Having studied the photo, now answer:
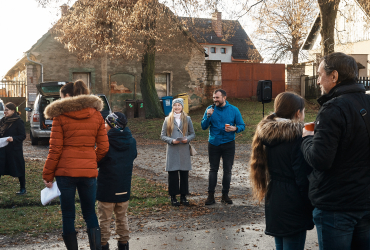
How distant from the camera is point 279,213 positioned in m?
3.25

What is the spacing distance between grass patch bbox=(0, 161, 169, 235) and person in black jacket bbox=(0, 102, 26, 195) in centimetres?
41

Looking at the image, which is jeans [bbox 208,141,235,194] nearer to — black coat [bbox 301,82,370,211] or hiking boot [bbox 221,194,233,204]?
hiking boot [bbox 221,194,233,204]

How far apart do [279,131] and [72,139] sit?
6.65 feet

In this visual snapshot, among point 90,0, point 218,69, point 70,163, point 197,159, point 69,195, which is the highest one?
point 90,0

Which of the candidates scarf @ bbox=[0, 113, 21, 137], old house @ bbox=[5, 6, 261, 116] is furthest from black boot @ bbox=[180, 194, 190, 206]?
old house @ bbox=[5, 6, 261, 116]

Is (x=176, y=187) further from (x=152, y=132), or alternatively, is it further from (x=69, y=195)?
(x=152, y=132)

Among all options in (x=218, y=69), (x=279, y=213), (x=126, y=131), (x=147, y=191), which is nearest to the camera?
(x=279, y=213)

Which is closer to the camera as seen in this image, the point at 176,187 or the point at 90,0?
the point at 176,187

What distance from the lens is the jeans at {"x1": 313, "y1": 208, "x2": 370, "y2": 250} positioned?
105 inches

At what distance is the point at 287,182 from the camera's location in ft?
10.7

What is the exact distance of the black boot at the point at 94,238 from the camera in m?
4.12

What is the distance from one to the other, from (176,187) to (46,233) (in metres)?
2.30

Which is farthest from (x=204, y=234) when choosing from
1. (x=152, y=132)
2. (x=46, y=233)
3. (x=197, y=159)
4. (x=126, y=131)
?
(x=152, y=132)

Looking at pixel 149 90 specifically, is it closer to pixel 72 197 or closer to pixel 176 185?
pixel 176 185
